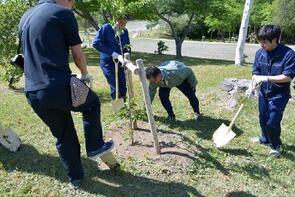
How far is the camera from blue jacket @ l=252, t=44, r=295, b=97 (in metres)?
4.66

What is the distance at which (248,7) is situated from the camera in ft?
42.8

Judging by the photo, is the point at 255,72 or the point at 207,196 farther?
the point at 255,72

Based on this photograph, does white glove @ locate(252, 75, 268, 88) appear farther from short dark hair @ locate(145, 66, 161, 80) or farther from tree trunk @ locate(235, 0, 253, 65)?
tree trunk @ locate(235, 0, 253, 65)

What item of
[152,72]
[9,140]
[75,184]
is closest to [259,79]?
[152,72]

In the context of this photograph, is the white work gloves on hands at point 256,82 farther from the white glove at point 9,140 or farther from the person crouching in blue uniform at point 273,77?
the white glove at point 9,140

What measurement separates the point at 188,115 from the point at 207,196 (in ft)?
9.13

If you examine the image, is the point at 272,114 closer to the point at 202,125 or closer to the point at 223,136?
the point at 223,136

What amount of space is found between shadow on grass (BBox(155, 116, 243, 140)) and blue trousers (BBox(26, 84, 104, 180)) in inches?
89.1

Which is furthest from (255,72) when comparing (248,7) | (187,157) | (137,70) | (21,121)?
(248,7)

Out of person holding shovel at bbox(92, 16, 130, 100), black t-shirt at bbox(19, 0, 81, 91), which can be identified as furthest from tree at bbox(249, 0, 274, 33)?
black t-shirt at bbox(19, 0, 81, 91)

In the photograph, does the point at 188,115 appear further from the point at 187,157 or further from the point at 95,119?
the point at 95,119

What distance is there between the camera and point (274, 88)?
4914 mm

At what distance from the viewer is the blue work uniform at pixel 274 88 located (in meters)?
4.70

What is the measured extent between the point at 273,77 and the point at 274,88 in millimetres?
266
